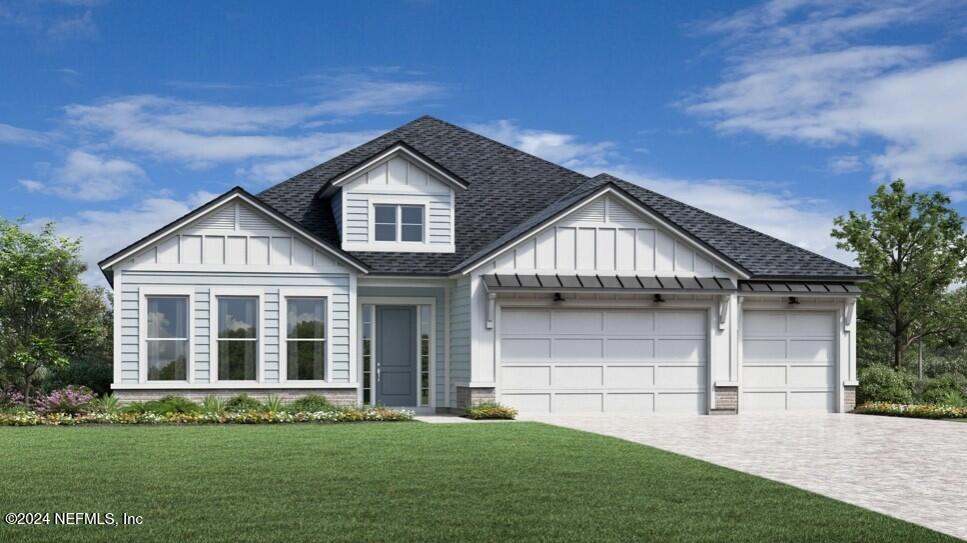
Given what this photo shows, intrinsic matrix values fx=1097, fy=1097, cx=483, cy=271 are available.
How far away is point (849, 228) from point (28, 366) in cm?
2681

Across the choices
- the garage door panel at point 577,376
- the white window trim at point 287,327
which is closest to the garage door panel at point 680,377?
the garage door panel at point 577,376

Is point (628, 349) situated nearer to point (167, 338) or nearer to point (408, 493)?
point (167, 338)

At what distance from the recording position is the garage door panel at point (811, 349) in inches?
1037

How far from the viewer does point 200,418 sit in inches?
849

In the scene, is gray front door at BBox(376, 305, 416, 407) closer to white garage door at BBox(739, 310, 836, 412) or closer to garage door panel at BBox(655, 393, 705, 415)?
garage door panel at BBox(655, 393, 705, 415)

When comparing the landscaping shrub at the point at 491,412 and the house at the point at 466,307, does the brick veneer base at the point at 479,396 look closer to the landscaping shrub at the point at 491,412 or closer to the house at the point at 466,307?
the house at the point at 466,307

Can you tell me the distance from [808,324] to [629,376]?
477 cm

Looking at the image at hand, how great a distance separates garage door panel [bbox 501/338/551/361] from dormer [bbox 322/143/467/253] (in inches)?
120

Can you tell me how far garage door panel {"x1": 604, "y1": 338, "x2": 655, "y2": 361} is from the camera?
2514 cm

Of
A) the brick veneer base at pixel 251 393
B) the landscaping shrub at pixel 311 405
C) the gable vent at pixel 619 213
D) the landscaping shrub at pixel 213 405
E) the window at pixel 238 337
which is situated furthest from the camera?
the gable vent at pixel 619 213

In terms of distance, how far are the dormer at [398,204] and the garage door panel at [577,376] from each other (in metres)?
4.05

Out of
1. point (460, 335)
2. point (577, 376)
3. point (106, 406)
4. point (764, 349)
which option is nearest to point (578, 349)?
point (577, 376)

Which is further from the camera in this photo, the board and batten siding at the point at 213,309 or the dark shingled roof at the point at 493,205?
the dark shingled roof at the point at 493,205

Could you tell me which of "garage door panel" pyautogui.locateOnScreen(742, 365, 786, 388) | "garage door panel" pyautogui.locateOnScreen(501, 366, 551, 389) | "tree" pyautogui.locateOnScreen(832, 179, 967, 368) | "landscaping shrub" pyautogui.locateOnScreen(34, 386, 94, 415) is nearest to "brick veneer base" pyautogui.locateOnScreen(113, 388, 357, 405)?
"landscaping shrub" pyautogui.locateOnScreen(34, 386, 94, 415)
